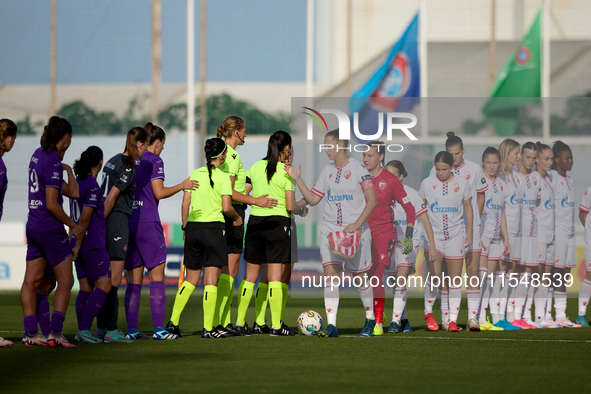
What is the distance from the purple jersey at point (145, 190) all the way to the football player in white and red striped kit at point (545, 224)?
535 cm

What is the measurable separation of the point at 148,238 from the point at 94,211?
2.09 ft

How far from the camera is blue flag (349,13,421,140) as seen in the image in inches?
742

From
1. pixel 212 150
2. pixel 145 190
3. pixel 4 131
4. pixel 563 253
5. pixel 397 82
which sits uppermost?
pixel 397 82

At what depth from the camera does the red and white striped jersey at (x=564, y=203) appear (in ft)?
35.1

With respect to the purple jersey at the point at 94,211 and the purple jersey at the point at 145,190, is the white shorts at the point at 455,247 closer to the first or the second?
the purple jersey at the point at 145,190

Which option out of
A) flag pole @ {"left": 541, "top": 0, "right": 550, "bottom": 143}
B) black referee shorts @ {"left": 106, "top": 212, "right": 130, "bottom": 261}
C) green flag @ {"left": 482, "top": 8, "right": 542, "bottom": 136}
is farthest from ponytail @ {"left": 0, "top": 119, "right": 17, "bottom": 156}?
flag pole @ {"left": 541, "top": 0, "right": 550, "bottom": 143}

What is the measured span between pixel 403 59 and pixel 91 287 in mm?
13060

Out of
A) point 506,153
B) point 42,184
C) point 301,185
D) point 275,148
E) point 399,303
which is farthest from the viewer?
point 506,153

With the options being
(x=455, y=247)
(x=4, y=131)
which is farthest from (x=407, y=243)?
(x=4, y=131)

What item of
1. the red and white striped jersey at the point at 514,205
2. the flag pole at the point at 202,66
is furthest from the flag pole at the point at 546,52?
the red and white striped jersey at the point at 514,205

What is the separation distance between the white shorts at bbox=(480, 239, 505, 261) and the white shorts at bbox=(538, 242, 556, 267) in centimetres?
80

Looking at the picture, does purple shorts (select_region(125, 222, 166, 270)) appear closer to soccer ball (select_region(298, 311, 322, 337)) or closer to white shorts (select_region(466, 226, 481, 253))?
soccer ball (select_region(298, 311, 322, 337))

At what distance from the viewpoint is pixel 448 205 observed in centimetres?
949

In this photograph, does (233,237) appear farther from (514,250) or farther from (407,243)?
(514,250)
